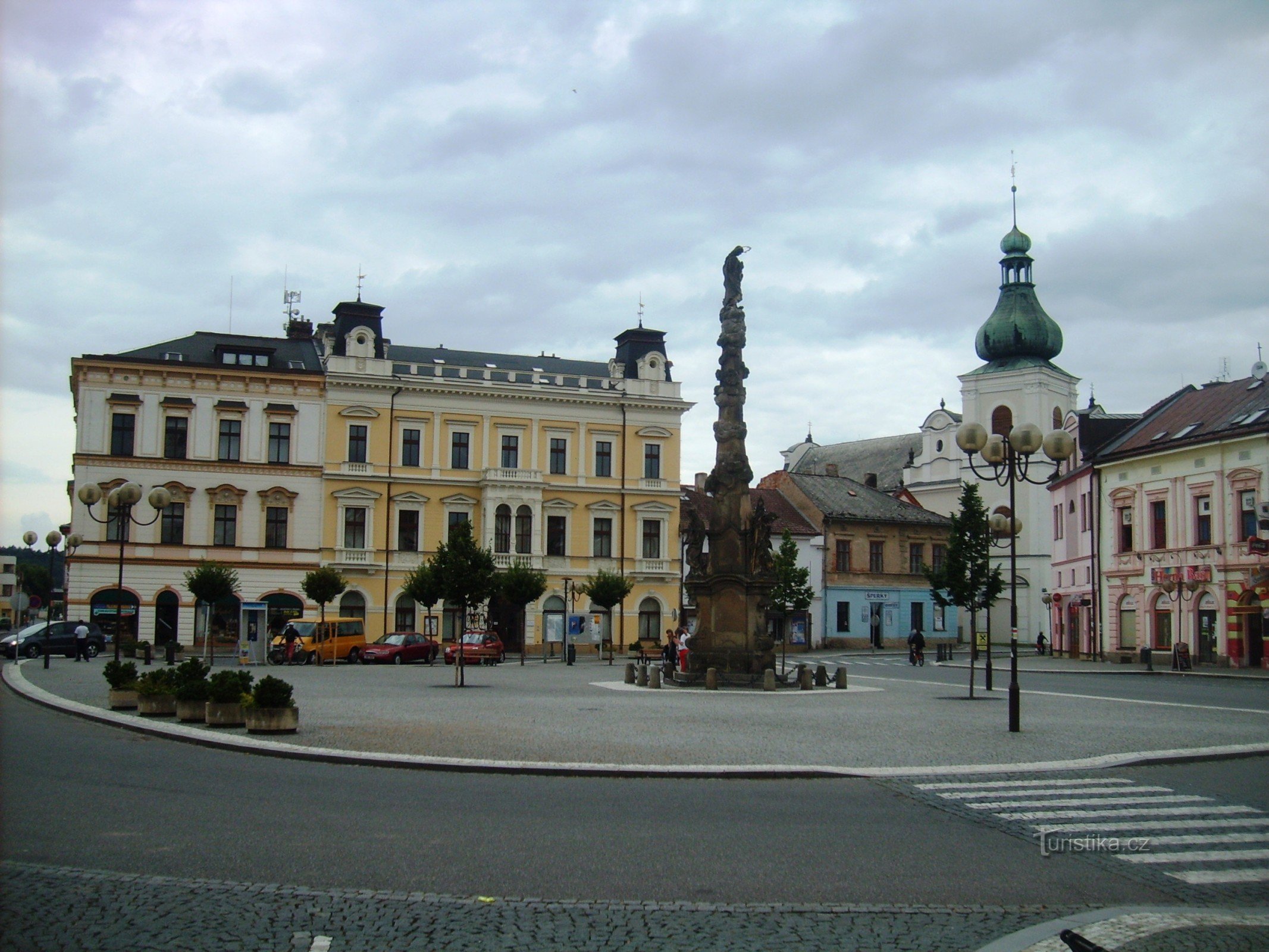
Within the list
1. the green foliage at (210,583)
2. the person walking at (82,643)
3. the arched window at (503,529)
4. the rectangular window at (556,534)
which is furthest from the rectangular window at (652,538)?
the person walking at (82,643)

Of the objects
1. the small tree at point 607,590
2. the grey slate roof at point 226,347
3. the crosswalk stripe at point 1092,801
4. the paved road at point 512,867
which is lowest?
the crosswalk stripe at point 1092,801

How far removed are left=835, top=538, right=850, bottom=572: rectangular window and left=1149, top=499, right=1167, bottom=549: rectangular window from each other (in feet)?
79.9

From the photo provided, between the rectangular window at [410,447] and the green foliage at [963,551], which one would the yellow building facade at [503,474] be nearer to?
the rectangular window at [410,447]

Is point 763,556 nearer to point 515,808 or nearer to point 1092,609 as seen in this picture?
point 515,808

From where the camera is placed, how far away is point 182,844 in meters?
9.43

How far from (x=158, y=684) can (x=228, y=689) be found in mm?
2519

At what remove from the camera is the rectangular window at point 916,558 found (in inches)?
3071

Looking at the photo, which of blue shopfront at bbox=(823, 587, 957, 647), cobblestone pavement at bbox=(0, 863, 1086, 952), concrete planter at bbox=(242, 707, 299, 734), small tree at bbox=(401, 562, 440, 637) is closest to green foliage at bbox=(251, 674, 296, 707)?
concrete planter at bbox=(242, 707, 299, 734)

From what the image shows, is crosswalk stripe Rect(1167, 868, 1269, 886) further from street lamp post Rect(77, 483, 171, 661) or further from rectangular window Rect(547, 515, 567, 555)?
rectangular window Rect(547, 515, 567, 555)

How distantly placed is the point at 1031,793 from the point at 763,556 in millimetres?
18404

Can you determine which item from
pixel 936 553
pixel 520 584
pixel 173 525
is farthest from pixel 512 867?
pixel 936 553

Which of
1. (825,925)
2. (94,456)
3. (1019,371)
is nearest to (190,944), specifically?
(825,925)

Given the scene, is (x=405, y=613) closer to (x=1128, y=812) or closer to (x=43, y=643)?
(x=43, y=643)

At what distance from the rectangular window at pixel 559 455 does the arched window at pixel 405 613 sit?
10.3 m
